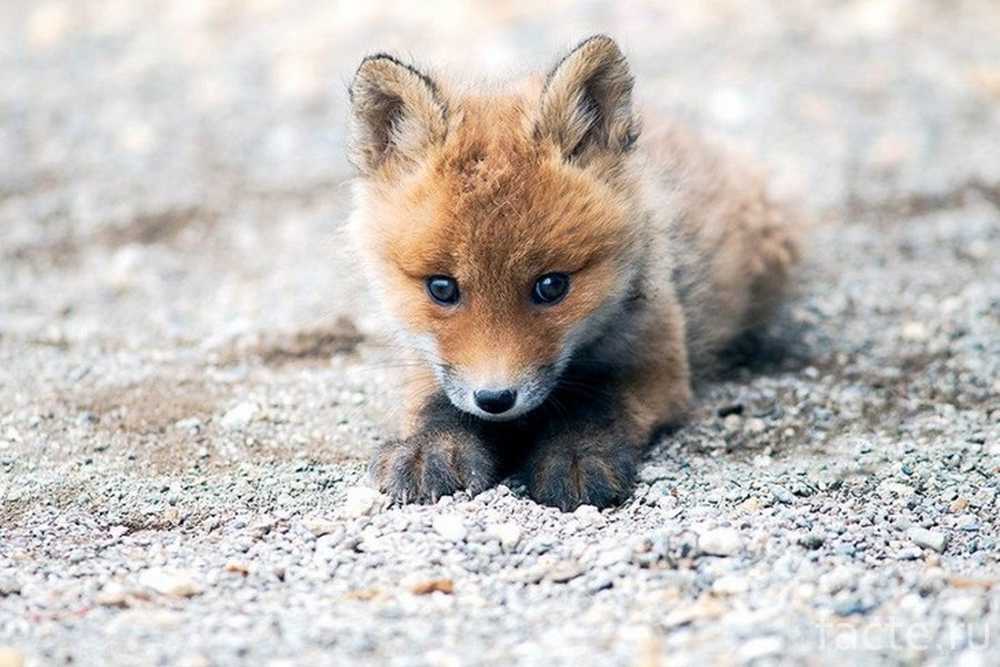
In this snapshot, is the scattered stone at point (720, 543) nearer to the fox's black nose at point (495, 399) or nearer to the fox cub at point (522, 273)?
the fox cub at point (522, 273)

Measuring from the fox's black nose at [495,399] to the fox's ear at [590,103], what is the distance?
0.88 metres

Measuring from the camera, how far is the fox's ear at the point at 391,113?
13.9 ft

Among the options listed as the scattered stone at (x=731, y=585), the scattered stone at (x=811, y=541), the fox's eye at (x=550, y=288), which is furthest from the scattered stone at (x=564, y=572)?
the fox's eye at (x=550, y=288)

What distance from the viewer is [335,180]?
7.85m

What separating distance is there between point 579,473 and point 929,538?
3.53 ft

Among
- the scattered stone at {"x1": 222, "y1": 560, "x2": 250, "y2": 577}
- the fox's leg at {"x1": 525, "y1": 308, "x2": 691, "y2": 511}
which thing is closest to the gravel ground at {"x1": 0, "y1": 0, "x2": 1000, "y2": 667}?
the scattered stone at {"x1": 222, "y1": 560, "x2": 250, "y2": 577}

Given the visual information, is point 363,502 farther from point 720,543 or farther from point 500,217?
point 720,543

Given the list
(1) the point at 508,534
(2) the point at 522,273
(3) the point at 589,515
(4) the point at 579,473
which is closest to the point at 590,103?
(2) the point at 522,273

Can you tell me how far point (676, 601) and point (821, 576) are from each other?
40 centimetres

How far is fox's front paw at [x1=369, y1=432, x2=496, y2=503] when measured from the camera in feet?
13.5

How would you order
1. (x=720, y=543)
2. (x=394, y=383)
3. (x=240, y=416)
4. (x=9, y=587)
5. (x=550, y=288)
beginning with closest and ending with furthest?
(x=9, y=587), (x=720, y=543), (x=550, y=288), (x=240, y=416), (x=394, y=383)

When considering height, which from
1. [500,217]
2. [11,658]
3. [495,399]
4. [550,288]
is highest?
[500,217]

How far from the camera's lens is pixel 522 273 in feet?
12.9

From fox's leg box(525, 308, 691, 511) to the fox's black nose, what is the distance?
361mm
